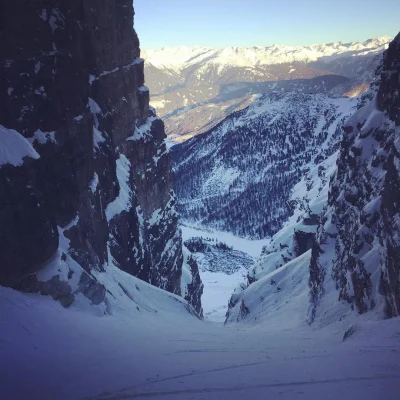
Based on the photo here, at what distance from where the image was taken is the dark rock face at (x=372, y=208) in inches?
971

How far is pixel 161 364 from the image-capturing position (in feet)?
47.7

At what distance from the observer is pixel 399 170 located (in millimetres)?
23922

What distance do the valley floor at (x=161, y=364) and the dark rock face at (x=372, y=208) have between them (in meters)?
6.46

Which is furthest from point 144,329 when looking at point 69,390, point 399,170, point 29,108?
point 399,170

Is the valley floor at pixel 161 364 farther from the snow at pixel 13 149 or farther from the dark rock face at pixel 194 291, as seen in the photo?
the dark rock face at pixel 194 291

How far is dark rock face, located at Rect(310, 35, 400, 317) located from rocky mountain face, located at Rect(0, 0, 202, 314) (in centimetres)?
1743

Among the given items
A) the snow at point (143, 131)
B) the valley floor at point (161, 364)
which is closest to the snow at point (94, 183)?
the valley floor at point (161, 364)

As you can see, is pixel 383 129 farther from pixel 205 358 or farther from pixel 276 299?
pixel 276 299

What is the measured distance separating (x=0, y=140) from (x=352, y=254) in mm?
25357

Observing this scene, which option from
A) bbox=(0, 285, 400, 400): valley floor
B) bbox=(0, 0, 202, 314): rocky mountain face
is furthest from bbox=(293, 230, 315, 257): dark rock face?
bbox=(0, 285, 400, 400): valley floor

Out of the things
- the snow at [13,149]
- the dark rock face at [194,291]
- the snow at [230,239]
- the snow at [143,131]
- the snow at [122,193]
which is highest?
the snow at [13,149]

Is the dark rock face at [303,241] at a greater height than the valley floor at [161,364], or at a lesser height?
lesser

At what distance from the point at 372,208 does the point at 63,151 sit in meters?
21.7

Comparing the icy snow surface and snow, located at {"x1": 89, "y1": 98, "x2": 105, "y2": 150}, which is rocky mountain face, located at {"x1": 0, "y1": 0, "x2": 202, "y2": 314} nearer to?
snow, located at {"x1": 89, "y1": 98, "x2": 105, "y2": 150}
